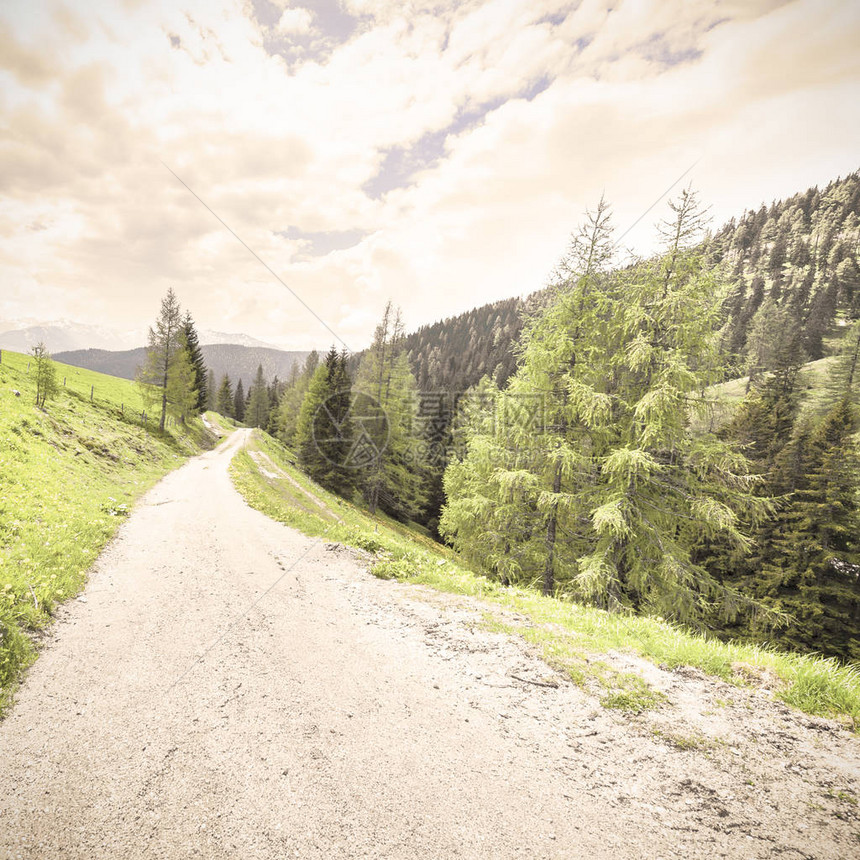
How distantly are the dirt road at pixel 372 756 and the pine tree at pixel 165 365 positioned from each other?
1442 inches

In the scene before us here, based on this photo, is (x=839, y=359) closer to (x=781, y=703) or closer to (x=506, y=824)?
(x=781, y=703)

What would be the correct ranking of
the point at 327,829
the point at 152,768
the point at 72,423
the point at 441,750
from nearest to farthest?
1. the point at 327,829
2. the point at 152,768
3. the point at 441,750
4. the point at 72,423

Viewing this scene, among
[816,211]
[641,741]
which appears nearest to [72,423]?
[641,741]

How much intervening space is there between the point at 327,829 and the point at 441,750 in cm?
143

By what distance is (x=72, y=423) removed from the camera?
21.3m

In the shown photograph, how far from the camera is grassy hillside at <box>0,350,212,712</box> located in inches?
246

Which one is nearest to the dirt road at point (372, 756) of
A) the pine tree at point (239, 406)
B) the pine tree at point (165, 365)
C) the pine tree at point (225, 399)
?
the pine tree at point (165, 365)

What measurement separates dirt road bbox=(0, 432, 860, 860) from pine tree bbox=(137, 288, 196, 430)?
36.6 meters

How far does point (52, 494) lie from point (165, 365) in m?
31.6

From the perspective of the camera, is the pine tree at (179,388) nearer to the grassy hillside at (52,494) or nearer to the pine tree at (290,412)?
the grassy hillside at (52,494)

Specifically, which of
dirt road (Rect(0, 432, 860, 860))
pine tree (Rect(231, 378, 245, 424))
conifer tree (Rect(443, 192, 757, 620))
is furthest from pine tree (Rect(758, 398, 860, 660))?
pine tree (Rect(231, 378, 245, 424))

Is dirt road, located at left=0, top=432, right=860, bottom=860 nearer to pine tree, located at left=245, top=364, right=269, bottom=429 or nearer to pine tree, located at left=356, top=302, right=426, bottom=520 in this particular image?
pine tree, located at left=356, top=302, right=426, bottom=520

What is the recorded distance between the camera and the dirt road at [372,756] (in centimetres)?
319

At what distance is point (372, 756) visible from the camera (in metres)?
4.08
